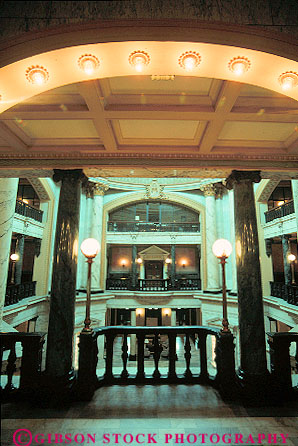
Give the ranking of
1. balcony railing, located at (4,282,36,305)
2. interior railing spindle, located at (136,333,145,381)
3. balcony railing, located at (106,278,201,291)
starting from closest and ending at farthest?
interior railing spindle, located at (136,333,145,381) → balcony railing, located at (4,282,36,305) → balcony railing, located at (106,278,201,291)

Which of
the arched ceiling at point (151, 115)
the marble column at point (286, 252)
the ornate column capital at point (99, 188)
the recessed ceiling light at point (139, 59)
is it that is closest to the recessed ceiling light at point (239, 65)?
the arched ceiling at point (151, 115)

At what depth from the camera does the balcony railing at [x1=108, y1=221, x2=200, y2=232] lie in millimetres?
18609

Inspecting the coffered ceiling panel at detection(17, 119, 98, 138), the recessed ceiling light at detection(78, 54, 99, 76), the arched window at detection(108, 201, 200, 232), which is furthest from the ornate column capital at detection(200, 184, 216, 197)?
the recessed ceiling light at detection(78, 54, 99, 76)

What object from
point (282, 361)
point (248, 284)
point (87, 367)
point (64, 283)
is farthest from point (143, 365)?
point (248, 284)

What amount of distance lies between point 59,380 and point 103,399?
86 centimetres

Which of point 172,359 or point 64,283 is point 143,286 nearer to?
point 64,283

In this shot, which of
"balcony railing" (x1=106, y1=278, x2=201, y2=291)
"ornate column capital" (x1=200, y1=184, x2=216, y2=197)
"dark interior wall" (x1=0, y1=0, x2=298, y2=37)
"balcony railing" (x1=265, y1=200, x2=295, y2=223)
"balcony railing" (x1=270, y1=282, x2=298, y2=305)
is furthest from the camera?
"balcony railing" (x1=106, y1=278, x2=201, y2=291)

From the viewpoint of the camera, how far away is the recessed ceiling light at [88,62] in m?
2.43

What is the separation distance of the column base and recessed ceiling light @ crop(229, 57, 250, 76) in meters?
4.29

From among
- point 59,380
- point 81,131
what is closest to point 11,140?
point 81,131

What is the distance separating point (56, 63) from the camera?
2.48m

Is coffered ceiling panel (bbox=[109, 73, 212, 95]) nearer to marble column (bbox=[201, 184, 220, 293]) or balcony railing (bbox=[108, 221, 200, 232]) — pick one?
marble column (bbox=[201, 184, 220, 293])

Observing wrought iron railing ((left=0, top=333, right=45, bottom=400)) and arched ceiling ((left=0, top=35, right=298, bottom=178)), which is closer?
arched ceiling ((left=0, top=35, right=298, bottom=178))

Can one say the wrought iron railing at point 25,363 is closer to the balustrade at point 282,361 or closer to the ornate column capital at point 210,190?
the balustrade at point 282,361
